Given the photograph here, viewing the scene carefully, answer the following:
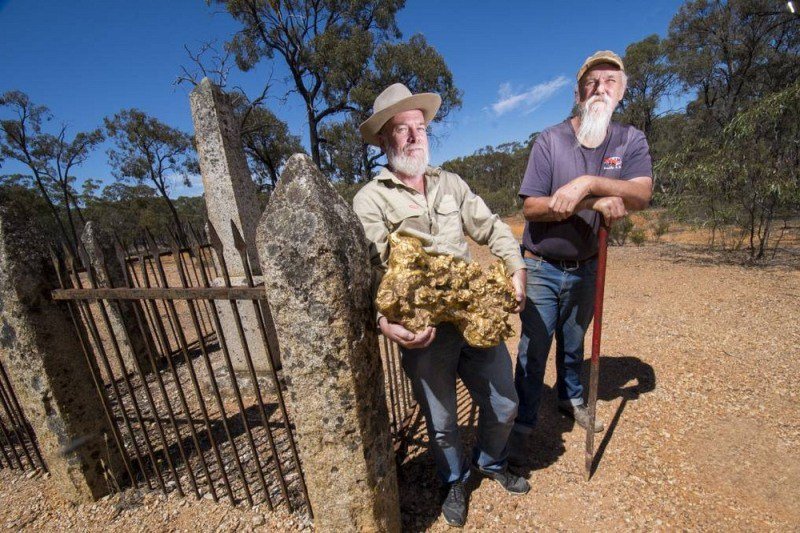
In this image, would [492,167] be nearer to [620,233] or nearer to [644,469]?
[620,233]

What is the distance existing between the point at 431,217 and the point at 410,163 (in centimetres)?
30

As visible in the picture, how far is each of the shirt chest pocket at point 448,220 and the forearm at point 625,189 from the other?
29.0 inches

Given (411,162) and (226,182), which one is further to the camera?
(226,182)

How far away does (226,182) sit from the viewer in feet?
13.1

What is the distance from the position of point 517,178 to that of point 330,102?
34.8 metres

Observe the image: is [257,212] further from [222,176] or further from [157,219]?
[157,219]

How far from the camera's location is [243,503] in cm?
243

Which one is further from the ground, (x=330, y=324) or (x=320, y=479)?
(x=330, y=324)

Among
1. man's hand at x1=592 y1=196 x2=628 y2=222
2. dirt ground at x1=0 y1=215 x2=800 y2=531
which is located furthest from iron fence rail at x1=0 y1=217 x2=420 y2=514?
man's hand at x1=592 y1=196 x2=628 y2=222

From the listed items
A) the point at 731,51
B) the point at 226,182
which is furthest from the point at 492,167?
the point at 226,182

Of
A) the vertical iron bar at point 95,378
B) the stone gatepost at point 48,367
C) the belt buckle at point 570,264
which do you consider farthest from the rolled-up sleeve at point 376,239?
the stone gatepost at point 48,367

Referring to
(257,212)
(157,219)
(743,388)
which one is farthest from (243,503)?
(157,219)

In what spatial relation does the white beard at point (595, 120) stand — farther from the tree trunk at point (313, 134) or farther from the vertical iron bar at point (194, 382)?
the tree trunk at point (313, 134)

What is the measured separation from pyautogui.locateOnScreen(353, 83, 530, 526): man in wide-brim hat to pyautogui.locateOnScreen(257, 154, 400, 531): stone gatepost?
0.72 ft
